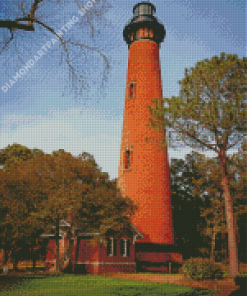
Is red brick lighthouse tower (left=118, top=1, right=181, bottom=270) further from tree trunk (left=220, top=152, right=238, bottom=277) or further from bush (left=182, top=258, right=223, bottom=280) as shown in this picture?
bush (left=182, top=258, right=223, bottom=280)

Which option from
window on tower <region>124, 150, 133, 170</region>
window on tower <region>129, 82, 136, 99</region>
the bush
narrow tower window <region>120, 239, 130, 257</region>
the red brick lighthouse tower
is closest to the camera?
the bush

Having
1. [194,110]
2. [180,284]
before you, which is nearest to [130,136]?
[194,110]

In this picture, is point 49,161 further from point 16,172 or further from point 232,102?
point 232,102

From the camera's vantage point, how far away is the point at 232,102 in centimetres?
1684

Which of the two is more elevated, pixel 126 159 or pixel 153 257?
pixel 126 159

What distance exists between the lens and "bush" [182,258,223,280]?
15938 millimetres

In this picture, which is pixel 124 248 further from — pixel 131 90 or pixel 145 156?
pixel 131 90

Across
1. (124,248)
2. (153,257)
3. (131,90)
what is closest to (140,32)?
(131,90)

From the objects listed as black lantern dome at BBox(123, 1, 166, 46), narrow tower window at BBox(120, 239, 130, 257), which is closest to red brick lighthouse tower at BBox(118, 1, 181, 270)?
black lantern dome at BBox(123, 1, 166, 46)

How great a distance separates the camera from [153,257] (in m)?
→ 22.9

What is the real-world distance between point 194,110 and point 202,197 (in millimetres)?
17065

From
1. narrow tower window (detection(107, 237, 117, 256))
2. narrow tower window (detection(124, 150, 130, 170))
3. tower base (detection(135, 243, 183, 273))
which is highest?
narrow tower window (detection(124, 150, 130, 170))

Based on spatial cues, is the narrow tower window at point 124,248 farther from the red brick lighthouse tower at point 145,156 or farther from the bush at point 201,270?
the bush at point 201,270

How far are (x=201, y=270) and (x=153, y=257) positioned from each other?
7.38 m
